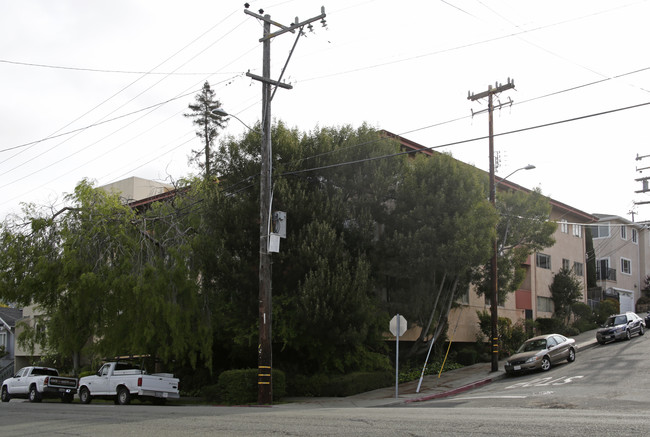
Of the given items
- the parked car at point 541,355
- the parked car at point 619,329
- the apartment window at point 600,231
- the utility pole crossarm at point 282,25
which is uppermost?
the utility pole crossarm at point 282,25

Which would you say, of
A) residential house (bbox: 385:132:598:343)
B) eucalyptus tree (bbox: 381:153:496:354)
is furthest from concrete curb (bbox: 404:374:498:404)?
residential house (bbox: 385:132:598:343)

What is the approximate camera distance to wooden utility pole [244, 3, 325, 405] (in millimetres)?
19766

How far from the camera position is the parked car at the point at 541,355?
2512 cm

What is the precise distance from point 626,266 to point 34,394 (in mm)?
49714

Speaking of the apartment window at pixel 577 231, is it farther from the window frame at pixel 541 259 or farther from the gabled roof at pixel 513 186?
the window frame at pixel 541 259

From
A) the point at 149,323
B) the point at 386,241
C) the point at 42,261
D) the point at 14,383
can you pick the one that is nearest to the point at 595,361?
the point at 386,241

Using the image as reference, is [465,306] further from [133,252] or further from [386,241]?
[133,252]

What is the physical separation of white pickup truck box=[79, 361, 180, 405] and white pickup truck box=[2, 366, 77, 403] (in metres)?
3.58

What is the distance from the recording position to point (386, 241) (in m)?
23.7

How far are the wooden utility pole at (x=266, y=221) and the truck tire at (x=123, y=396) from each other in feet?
17.1

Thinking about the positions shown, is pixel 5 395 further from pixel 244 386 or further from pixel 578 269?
pixel 578 269

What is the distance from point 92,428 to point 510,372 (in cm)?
1826

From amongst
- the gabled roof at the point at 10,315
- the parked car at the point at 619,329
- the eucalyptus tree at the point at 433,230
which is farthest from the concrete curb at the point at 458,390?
the gabled roof at the point at 10,315

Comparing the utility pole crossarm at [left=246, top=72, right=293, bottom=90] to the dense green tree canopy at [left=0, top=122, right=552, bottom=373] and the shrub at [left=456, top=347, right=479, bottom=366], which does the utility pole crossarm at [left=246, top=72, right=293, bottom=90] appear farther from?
the shrub at [left=456, top=347, right=479, bottom=366]
